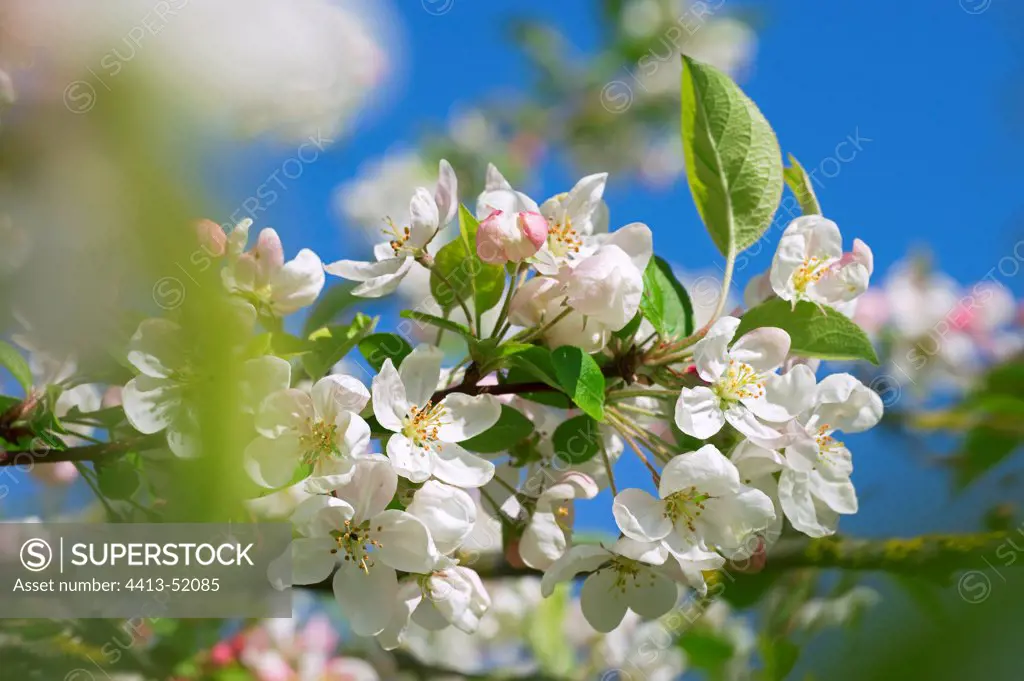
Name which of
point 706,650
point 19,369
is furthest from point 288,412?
point 706,650

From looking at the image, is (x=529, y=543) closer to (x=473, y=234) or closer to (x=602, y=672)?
(x=473, y=234)

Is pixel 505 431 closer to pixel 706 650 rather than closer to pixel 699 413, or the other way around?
pixel 699 413

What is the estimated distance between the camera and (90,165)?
19 cm

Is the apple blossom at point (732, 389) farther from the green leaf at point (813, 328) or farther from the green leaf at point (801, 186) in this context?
the green leaf at point (801, 186)

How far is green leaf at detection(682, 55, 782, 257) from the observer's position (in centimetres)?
103

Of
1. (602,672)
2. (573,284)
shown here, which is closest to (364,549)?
(573,284)

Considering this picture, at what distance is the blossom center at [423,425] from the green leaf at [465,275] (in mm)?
131

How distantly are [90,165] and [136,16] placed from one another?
0.09 m

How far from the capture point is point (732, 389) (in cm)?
95

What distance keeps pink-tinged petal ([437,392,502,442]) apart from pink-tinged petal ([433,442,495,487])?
0.5 inches

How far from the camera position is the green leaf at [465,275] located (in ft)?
3.31

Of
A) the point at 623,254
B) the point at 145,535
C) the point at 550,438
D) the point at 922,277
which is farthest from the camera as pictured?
the point at 922,277

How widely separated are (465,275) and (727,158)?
12.8 inches

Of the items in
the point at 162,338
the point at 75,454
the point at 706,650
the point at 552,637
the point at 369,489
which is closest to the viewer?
the point at 162,338
